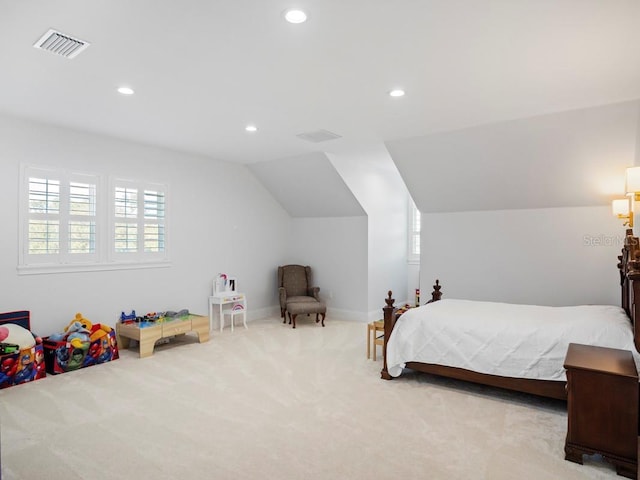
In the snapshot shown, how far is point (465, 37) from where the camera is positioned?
2.54m

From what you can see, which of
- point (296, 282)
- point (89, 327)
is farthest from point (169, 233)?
point (296, 282)

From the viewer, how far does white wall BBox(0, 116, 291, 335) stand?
168 inches

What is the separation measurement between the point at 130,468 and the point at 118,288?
10.1 feet

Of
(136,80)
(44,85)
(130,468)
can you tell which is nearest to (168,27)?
(136,80)

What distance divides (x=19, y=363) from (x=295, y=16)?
3845mm

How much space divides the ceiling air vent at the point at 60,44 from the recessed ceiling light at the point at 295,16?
4.38 ft

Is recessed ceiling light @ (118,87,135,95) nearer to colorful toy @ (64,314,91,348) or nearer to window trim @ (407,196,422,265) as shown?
colorful toy @ (64,314,91,348)

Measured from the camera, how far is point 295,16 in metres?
2.31

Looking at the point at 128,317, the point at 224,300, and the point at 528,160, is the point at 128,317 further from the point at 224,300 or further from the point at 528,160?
the point at 528,160

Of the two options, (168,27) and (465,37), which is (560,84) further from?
(168,27)

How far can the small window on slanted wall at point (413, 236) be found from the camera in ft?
25.9

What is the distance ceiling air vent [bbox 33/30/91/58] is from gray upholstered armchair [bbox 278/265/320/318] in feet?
15.0

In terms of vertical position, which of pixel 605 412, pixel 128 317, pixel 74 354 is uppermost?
pixel 128 317

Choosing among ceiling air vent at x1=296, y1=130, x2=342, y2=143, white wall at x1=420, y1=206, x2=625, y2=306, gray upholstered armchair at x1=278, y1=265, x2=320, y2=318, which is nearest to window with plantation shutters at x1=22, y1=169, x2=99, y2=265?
ceiling air vent at x1=296, y1=130, x2=342, y2=143
